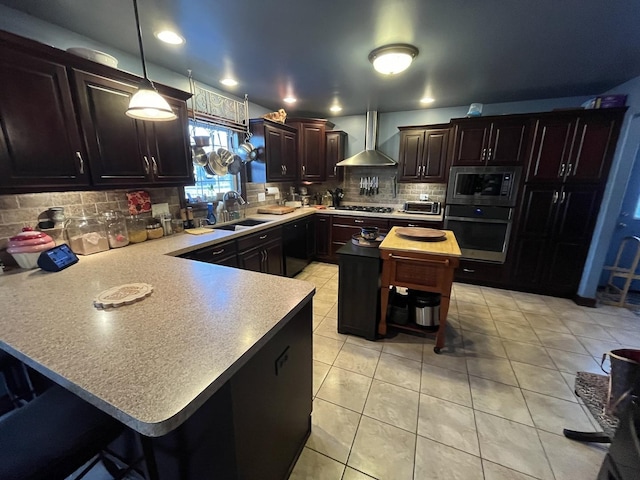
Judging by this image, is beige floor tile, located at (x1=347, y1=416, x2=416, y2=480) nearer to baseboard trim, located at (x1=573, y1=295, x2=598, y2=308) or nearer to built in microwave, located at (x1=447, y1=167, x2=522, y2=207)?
built in microwave, located at (x1=447, y1=167, x2=522, y2=207)

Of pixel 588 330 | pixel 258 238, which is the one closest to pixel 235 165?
pixel 258 238

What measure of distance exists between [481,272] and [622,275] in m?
1.43

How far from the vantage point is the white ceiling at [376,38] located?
5.09ft

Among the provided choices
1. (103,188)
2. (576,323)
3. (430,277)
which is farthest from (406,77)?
(576,323)

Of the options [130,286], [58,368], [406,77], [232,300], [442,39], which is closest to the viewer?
[58,368]

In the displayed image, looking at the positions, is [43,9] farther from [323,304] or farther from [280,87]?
[323,304]

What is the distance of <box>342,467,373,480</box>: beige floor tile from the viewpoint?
129 centimetres

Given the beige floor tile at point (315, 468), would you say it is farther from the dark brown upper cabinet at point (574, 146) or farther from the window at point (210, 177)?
the dark brown upper cabinet at point (574, 146)

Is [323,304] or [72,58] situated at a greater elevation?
[72,58]

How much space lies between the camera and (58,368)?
0.74 meters

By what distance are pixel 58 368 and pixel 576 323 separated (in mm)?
3954

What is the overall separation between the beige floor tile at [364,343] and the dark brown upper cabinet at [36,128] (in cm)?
238

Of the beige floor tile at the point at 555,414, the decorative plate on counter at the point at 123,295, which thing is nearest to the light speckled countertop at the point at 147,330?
the decorative plate on counter at the point at 123,295

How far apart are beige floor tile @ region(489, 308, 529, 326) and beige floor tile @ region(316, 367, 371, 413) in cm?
178
